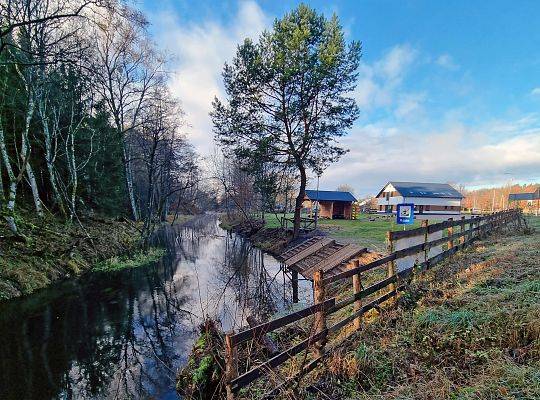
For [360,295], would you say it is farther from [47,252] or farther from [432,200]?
[432,200]

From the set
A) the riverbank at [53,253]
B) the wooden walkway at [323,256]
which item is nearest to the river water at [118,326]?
the riverbank at [53,253]

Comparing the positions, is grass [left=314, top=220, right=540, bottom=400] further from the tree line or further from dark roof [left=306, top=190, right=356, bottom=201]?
dark roof [left=306, top=190, right=356, bottom=201]

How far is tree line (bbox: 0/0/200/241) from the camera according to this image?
12547 mm

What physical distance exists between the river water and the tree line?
16.7 ft

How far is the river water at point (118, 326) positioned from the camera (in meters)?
5.62

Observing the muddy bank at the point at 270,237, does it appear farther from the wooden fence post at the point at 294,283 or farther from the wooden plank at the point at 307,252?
the wooden fence post at the point at 294,283

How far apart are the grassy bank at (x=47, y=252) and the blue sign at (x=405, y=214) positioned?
13974 millimetres

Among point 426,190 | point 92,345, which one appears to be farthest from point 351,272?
point 426,190

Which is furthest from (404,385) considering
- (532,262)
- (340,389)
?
(532,262)

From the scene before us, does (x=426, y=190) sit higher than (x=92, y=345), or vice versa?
(x=426, y=190)

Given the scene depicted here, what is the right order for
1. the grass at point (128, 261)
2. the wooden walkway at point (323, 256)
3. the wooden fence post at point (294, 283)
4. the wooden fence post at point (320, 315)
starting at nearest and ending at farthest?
the wooden fence post at point (320, 315), the wooden fence post at point (294, 283), the wooden walkway at point (323, 256), the grass at point (128, 261)

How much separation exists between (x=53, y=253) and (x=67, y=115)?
420 inches

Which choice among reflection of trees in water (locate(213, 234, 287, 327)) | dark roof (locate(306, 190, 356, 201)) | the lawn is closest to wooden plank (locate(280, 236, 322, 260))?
reflection of trees in water (locate(213, 234, 287, 327))

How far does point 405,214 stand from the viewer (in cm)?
1127
